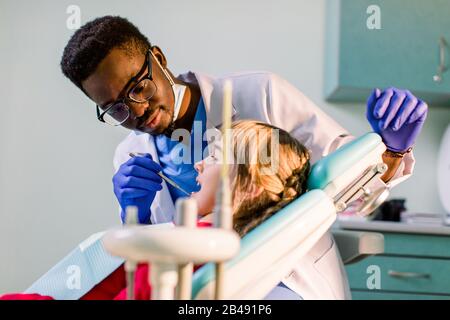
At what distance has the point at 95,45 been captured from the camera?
1.34 meters

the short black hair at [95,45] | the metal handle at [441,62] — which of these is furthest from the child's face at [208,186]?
the metal handle at [441,62]

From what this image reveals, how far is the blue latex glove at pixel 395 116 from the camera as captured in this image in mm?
1202

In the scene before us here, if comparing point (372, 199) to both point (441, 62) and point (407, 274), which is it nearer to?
point (407, 274)

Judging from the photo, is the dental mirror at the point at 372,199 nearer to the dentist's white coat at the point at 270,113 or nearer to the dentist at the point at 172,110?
the dentist at the point at 172,110

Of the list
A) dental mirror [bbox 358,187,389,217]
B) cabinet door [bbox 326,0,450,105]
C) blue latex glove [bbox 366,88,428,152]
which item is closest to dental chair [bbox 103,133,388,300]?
dental mirror [bbox 358,187,389,217]

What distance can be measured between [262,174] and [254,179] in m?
0.02

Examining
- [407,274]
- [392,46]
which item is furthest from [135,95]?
[392,46]

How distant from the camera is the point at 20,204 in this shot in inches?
96.7

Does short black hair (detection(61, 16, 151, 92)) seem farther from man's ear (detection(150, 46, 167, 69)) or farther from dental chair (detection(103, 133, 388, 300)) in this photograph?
dental chair (detection(103, 133, 388, 300))

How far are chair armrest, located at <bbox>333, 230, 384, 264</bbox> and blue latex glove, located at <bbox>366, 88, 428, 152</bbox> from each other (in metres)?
0.22

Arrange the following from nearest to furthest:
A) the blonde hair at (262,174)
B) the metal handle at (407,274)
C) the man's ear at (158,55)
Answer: the blonde hair at (262,174) < the man's ear at (158,55) < the metal handle at (407,274)
